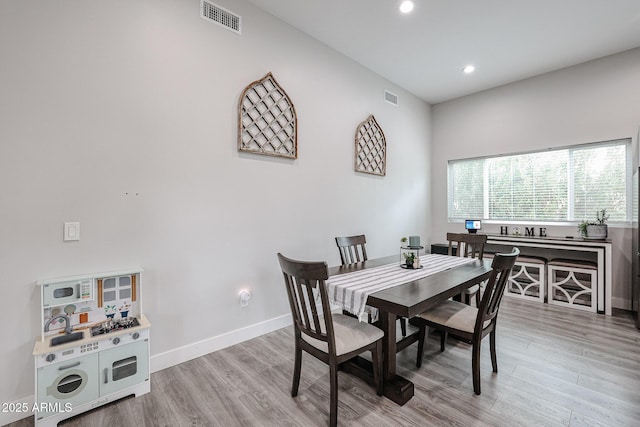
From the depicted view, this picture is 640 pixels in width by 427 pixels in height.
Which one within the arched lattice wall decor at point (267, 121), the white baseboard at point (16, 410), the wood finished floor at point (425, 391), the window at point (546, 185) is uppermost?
the arched lattice wall decor at point (267, 121)

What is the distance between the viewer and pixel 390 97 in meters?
4.27

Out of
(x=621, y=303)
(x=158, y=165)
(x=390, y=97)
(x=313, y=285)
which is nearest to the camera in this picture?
(x=313, y=285)

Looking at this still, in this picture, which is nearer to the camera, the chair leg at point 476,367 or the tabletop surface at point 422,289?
the tabletop surface at point 422,289

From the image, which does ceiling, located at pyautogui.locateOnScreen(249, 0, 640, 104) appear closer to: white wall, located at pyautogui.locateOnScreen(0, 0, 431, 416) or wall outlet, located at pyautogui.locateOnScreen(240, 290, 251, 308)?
white wall, located at pyautogui.locateOnScreen(0, 0, 431, 416)

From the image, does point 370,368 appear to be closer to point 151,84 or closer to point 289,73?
point 151,84

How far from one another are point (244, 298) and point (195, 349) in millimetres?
544

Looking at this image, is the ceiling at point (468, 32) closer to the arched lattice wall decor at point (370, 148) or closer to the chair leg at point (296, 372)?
the arched lattice wall decor at point (370, 148)

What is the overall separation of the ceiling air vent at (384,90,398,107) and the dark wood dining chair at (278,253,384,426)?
3.40m

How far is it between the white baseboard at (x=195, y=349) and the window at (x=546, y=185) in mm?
3741

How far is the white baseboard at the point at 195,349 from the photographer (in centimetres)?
165

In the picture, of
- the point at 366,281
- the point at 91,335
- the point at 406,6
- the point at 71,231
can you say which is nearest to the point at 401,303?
the point at 366,281

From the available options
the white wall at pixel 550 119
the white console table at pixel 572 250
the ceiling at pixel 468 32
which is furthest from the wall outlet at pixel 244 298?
the white wall at pixel 550 119

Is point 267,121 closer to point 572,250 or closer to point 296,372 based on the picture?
point 296,372

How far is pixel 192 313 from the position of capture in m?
2.31
